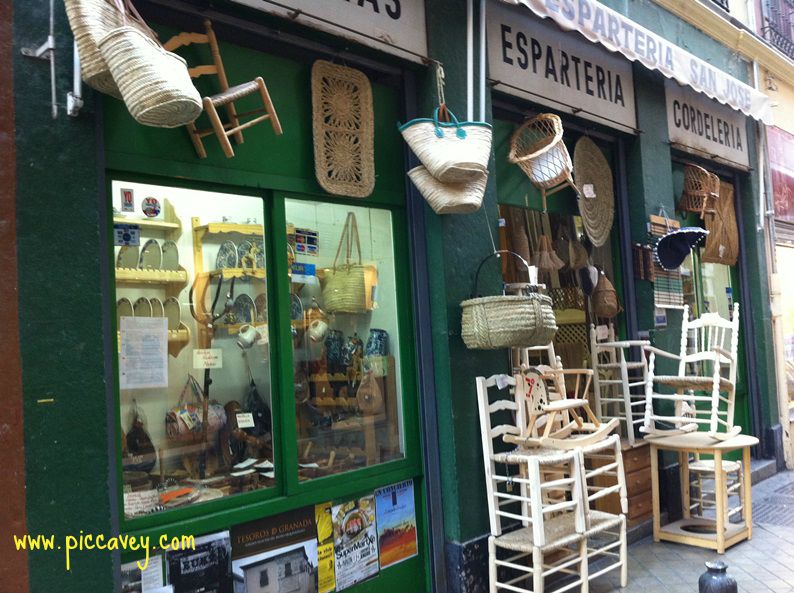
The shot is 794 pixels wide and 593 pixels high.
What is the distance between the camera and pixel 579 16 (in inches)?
187

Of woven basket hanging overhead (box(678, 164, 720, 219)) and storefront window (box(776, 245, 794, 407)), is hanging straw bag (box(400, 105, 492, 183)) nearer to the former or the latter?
woven basket hanging overhead (box(678, 164, 720, 219))

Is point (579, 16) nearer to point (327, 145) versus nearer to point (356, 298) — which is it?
point (327, 145)

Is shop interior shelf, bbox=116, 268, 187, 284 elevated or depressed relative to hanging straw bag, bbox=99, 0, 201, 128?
depressed

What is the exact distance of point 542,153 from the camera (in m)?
4.61

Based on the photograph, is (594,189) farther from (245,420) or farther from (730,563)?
(245,420)

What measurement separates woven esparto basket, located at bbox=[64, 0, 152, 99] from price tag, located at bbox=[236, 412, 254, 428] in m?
1.74

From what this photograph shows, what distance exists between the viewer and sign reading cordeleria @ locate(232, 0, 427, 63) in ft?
11.3

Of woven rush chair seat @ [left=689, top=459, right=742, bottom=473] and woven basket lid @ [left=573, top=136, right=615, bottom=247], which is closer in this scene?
woven rush chair seat @ [left=689, top=459, right=742, bottom=473]

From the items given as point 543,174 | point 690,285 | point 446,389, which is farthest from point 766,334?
point 446,389

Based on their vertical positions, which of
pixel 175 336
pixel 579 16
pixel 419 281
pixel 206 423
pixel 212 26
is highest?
pixel 579 16

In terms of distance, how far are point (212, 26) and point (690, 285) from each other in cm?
537

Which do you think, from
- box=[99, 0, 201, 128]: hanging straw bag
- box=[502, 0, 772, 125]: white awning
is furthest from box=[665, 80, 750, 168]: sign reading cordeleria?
box=[99, 0, 201, 128]: hanging straw bag

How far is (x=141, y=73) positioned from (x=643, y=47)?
431cm

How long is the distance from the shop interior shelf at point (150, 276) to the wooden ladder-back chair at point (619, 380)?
3.29 metres
